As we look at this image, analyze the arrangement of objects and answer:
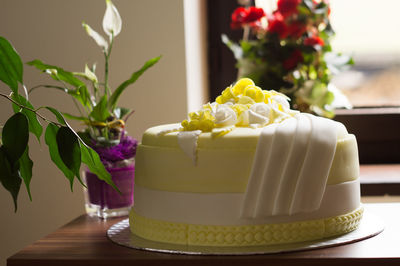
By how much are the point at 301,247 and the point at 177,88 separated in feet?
2.18

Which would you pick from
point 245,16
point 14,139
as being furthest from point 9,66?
point 245,16

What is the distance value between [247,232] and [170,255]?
0.36 ft

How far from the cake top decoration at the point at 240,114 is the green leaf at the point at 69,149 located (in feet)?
0.55

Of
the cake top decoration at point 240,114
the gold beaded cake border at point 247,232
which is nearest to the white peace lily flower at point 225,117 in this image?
the cake top decoration at point 240,114

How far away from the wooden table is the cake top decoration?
0.18 metres

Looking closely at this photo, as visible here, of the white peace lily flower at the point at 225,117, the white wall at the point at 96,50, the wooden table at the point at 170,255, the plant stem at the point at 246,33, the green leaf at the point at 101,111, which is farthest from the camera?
the plant stem at the point at 246,33

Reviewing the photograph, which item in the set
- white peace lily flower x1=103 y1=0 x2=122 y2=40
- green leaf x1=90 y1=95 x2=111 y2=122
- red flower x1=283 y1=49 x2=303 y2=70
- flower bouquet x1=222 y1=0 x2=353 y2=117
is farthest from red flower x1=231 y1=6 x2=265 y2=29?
green leaf x1=90 y1=95 x2=111 y2=122

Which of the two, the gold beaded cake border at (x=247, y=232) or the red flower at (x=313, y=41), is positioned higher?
the red flower at (x=313, y=41)

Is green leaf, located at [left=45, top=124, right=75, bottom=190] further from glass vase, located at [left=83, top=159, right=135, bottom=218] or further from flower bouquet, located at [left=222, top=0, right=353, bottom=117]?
flower bouquet, located at [left=222, top=0, right=353, bottom=117]

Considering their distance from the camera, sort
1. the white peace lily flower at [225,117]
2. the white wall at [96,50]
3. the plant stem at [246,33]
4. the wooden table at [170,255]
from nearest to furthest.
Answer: the wooden table at [170,255], the white peace lily flower at [225,117], the white wall at [96,50], the plant stem at [246,33]

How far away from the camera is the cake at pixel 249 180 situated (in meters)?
0.81

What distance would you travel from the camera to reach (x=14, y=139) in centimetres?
77

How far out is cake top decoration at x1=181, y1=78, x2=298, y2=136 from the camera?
2.82 ft

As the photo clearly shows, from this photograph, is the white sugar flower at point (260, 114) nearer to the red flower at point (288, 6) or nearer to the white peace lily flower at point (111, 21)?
the white peace lily flower at point (111, 21)
